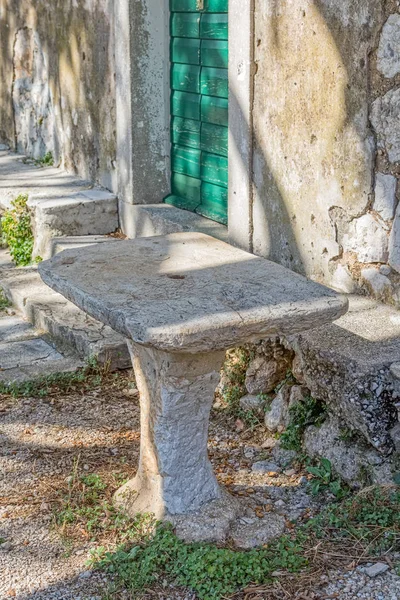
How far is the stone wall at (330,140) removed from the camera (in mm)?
3861

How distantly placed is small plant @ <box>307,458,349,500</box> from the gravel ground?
0.19 feet

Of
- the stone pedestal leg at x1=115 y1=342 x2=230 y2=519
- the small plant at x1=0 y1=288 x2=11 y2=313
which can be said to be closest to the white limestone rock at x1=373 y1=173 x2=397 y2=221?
the stone pedestal leg at x1=115 y1=342 x2=230 y2=519

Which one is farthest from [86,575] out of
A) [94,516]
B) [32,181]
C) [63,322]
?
[32,181]

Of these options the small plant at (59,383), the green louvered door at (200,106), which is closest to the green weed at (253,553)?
the small plant at (59,383)

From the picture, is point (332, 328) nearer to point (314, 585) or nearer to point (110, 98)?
point (314, 585)

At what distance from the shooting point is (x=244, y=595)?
288 centimetres

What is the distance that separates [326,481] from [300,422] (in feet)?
1.20

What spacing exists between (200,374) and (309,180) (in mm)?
1628

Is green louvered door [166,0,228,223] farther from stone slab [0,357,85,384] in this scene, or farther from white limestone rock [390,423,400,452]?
white limestone rock [390,423,400,452]

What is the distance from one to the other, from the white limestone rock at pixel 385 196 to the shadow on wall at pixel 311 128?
6 cm

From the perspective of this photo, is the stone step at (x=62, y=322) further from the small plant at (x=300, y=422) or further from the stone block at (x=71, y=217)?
the small plant at (x=300, y=422)

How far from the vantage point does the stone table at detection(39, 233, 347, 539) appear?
2.77 metres

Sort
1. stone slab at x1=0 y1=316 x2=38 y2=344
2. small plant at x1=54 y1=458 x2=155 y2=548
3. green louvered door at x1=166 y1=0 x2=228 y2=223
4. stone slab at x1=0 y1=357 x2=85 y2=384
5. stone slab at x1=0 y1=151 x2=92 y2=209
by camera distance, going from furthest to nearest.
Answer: stone slab at x1=0 y1=151 x2=92 y2=209, green louvered door at x1=166 y1=0 x2=228 y2=223, stone slab at x1=0 y1=316 x2=38 y2=344, stone slab at x1=0 y1=357 x2=85 y2=384, small plant at x1=54 y1=458 x2=155 y2=548

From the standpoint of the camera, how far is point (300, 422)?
3.85 m
